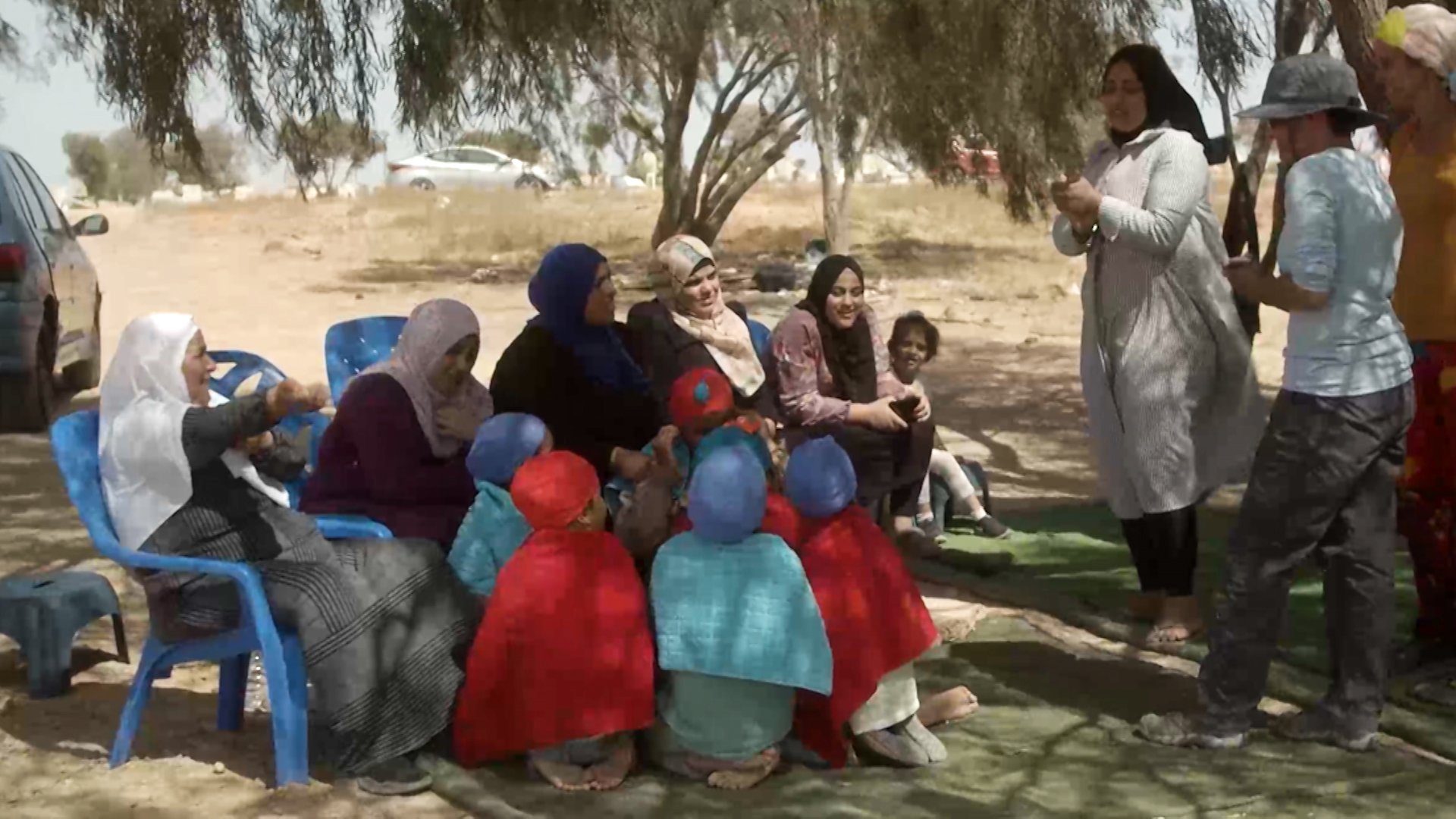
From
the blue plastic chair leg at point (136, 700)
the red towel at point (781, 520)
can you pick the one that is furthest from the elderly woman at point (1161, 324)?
the blue plastic chair leg at point (136, 700)

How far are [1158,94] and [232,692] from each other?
2976 mm

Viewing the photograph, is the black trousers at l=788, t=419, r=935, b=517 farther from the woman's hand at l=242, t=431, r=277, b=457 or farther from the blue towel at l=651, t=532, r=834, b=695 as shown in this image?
the woman's hand at l=242, t=431, r=277, b=457

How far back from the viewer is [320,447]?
4496 millimetres

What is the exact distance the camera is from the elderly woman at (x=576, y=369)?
476 centimetres

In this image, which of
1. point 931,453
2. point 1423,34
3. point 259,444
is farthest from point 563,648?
point 931,453

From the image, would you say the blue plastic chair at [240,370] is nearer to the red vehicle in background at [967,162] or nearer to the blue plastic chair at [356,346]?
the blue plastic chair at [356,346]

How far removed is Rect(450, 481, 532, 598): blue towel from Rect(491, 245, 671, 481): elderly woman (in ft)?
1.92

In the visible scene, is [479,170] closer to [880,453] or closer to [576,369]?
[880,453]

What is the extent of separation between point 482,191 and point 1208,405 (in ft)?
104

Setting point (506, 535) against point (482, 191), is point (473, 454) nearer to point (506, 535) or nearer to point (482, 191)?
point (506, 535)

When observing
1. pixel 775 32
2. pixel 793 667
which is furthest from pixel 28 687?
pixel 775 32

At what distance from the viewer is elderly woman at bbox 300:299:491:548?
439cm

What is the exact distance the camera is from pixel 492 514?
4.14 meters

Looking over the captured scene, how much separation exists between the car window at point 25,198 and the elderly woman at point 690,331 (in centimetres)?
599
